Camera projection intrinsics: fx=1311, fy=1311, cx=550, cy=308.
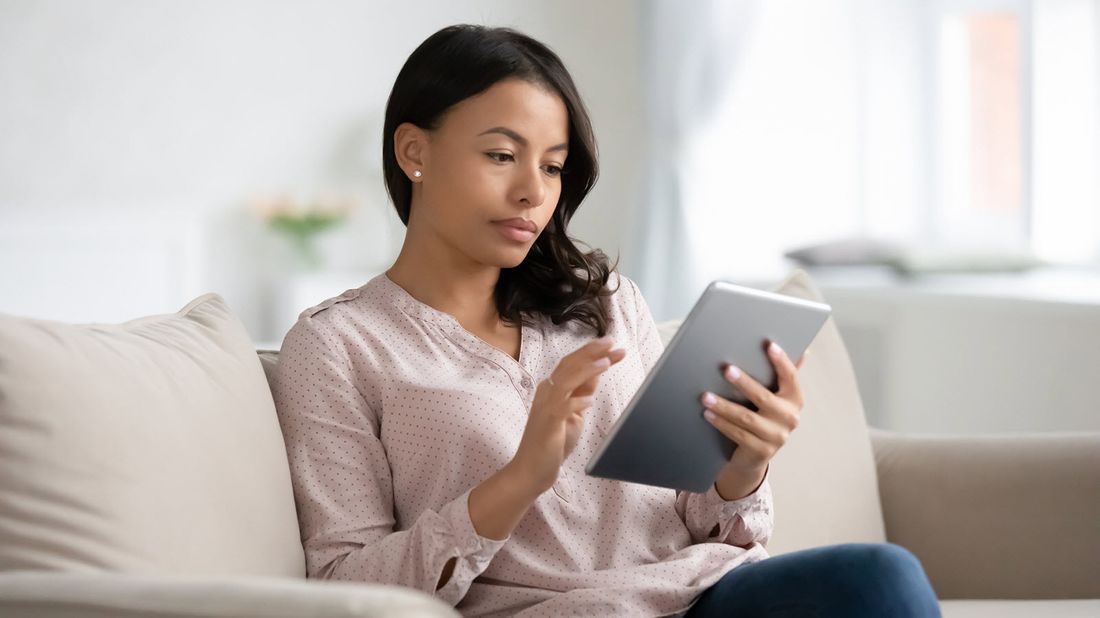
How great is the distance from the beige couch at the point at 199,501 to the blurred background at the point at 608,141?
1.69 meters

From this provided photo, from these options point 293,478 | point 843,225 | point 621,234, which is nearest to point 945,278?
point 843,225

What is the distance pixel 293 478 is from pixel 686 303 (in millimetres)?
2777

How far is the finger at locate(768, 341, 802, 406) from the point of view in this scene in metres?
1.31

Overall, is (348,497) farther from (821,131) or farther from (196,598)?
(821,131)

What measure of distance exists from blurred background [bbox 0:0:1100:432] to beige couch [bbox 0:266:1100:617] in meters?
1.69

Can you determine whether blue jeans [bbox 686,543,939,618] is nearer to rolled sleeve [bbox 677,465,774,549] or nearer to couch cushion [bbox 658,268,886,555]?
rolled sleeve [bbox 677,465,774,549]

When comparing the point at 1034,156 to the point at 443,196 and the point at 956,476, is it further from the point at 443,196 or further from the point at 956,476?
the point at 443,196

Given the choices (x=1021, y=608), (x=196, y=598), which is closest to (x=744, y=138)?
(x=1021, y=608)

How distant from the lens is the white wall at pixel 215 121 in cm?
446

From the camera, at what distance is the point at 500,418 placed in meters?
1.43

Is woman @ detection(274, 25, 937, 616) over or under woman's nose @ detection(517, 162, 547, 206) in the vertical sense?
under

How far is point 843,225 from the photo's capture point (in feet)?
14.8

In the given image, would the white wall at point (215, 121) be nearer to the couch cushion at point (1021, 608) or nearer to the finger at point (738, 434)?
the couch cushion at point (1021, 608)

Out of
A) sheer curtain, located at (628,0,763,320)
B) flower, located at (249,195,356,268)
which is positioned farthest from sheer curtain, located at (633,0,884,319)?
flower, located at (249,195,356,268)
